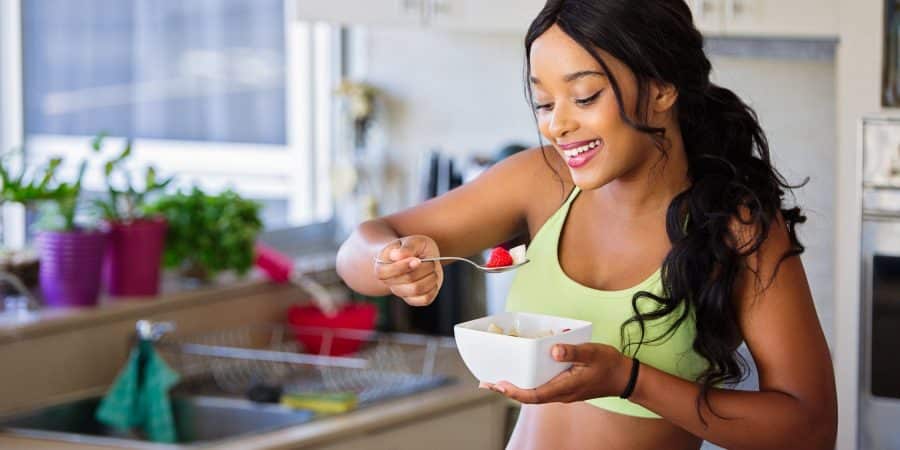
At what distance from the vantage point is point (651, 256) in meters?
1.78

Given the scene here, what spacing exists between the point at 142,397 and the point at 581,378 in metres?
1.68

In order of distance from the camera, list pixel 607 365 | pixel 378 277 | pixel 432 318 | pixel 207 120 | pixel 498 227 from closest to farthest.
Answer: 1. pixel 607 365
2. pixel 378 277
3. pixel 498 227
4. pixel 432 318
5. pixel 207 120

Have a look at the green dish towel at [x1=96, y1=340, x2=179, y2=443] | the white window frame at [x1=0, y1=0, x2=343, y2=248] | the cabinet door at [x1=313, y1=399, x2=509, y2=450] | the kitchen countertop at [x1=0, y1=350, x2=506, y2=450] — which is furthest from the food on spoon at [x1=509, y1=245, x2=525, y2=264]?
the white window frame at [x1=0, y1=0, x2=343, y2=248]

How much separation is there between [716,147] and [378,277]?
47 cm

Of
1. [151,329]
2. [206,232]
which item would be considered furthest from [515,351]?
[206,232]

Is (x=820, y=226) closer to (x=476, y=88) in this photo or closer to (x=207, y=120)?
(x=476, y=88)

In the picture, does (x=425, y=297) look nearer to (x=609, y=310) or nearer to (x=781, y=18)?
(x=609, y=310)

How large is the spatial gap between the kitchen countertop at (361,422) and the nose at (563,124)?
122cm

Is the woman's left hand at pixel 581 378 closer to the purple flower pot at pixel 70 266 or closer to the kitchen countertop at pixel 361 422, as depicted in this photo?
the kitchen countertop at pixel 361 422

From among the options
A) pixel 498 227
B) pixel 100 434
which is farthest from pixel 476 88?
pixel 498 227

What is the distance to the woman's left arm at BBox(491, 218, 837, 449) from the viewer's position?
63.0 inches

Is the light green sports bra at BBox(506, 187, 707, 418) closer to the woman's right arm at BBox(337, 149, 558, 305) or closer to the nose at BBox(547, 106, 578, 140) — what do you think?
the woman's right arm at BBox(337, 149, 558, 305)

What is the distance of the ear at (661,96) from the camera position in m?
1.68

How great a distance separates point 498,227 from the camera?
1932 mm
